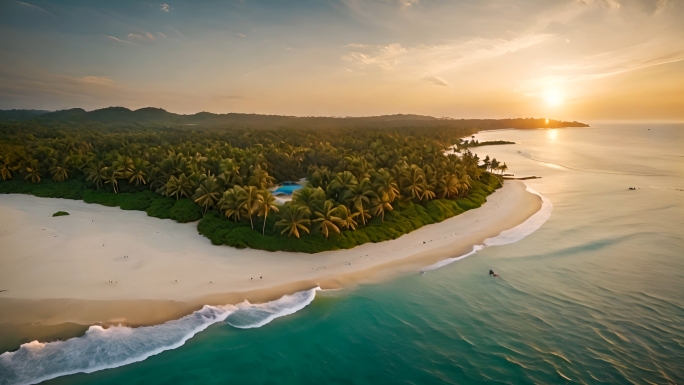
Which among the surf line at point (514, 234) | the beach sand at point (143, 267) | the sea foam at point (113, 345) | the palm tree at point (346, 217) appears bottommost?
the sea foam at point (113, 345)

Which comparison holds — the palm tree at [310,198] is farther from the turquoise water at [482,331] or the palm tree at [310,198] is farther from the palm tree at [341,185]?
the turquoise water at [482,331]

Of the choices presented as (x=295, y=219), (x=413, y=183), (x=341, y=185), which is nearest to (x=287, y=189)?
(x=341, y=185)

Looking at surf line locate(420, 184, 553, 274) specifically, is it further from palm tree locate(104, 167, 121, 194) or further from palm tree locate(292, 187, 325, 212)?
palm tree locate(104, 167, 121, 194)

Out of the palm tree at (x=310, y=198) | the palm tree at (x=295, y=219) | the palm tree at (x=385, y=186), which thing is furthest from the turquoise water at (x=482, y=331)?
the palm tree at (x=385, y=186)

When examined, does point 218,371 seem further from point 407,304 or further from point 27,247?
point 27,247

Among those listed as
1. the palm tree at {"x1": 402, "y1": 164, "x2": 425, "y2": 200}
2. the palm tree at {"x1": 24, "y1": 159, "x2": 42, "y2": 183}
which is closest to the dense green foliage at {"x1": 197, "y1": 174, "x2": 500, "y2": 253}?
the palm tree at {"x1": 402, "y1": 164, "x2": 425, "y2": 200}

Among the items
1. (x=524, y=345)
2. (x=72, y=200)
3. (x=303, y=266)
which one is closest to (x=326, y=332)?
(x=303, y=266)
